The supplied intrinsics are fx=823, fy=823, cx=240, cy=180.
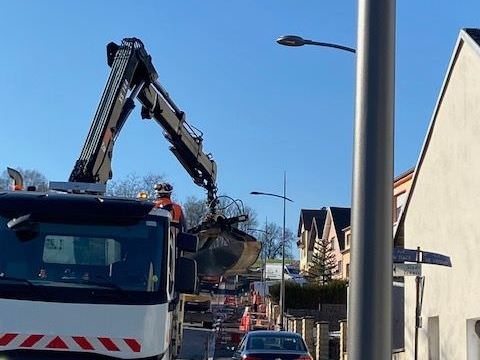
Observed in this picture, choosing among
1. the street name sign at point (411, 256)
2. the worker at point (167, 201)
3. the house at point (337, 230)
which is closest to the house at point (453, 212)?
the street name sign at point (411, 256)

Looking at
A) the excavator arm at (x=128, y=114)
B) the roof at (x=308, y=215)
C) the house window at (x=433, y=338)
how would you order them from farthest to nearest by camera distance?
the roof at (x=308, y=215) < the house window at (x=433, y=338) < the excavator arm at (x=128, y=114)

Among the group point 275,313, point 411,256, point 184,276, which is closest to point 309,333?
point 275,313

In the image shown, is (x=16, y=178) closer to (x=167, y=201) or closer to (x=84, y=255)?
(x=167, y=201)

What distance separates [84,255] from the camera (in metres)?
8.30

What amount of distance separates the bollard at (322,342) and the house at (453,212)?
680cm

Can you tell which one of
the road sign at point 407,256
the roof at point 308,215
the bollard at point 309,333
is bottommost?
the bollard at point 309,333

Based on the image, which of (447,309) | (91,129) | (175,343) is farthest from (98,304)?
(447,309)

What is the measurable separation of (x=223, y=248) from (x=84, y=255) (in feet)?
21.1

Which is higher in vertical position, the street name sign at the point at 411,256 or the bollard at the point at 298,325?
the street name sign at the point at 411,256

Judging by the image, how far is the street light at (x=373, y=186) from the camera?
5895 mm

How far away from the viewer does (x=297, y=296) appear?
50312 mm

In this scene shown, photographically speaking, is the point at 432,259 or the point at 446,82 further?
the point at 446,82

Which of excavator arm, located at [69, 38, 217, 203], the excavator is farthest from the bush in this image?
the excavator

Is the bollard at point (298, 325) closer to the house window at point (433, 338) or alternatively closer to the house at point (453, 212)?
the house at point (453, 212)
